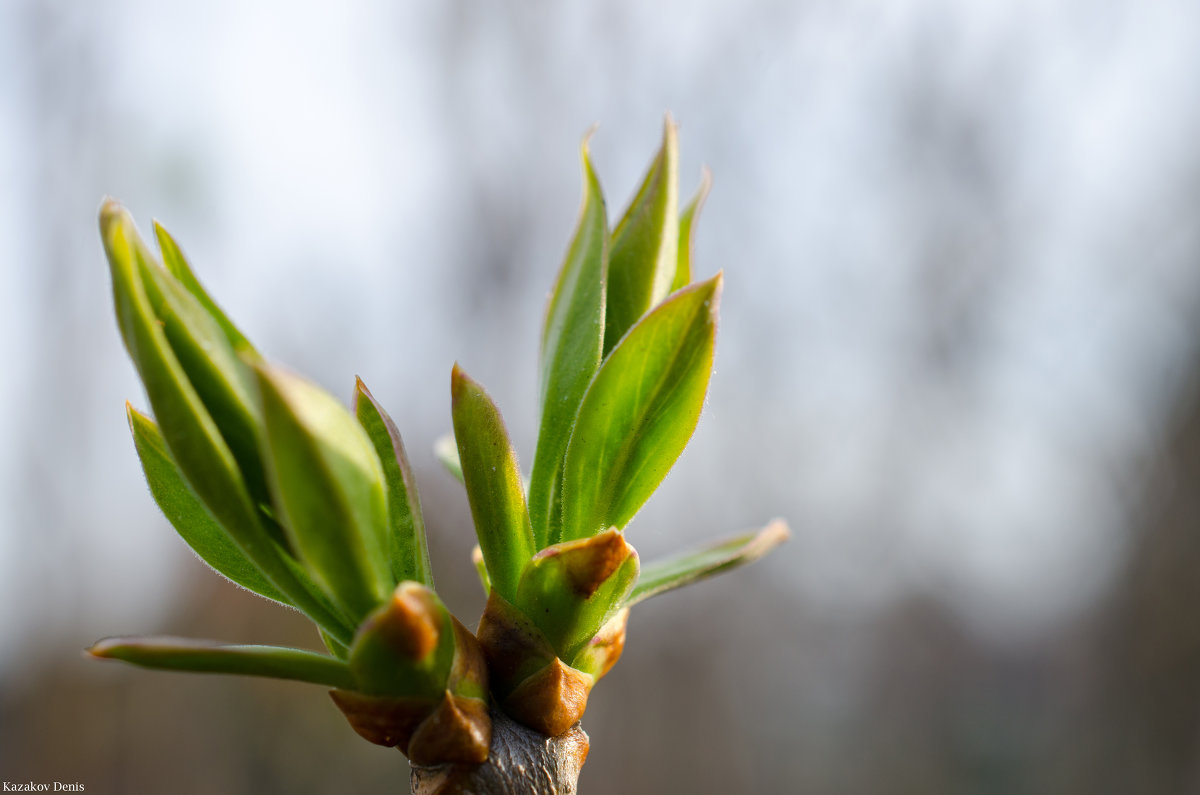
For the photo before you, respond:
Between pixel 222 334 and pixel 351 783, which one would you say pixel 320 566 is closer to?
pixel 222 334

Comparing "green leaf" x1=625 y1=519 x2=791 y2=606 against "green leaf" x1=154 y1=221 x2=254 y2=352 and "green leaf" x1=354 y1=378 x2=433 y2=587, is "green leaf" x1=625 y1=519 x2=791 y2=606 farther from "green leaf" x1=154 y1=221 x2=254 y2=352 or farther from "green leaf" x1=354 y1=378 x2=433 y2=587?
"green leaf" x1=154 y1=221 x2=254 y2=352

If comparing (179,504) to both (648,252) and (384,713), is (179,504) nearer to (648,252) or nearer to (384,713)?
(384,713)

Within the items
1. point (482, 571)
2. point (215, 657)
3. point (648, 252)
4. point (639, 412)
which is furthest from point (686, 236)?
point (215, 657)

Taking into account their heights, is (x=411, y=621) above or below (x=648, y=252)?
below

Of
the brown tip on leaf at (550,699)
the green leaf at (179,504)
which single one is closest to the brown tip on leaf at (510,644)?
the brown tip on leaf at (550,699)

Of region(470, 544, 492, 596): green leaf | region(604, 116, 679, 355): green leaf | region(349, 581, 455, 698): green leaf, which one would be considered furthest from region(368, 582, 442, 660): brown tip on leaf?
region(604, 116, 679, 355): green leaf

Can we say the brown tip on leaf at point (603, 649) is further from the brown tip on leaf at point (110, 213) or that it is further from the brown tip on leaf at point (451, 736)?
the brown tip on leaf at point (110, 213)

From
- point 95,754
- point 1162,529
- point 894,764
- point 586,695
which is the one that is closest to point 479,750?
point 586,695
